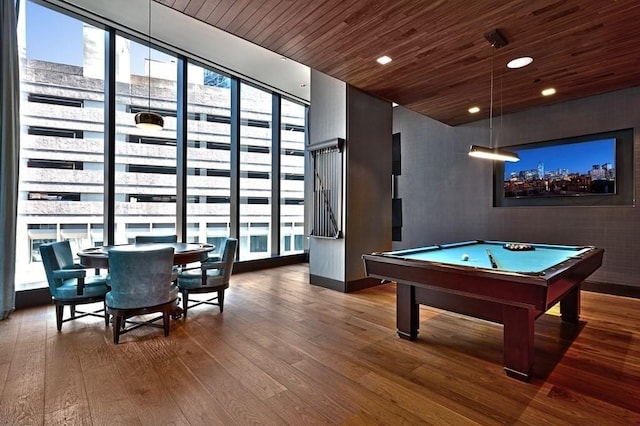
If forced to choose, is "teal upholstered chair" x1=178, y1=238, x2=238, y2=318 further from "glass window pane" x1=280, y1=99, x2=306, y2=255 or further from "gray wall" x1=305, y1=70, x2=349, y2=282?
"glass window pane" x1=280, y1=99, x2=306, y2=255

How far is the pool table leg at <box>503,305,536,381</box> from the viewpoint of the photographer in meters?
2.35

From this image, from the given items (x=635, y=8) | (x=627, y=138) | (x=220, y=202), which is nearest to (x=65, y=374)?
(x=220, y=202)

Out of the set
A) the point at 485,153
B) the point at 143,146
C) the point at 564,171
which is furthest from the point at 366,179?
the point at 143,146

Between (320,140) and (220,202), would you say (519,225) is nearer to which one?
(320,140)

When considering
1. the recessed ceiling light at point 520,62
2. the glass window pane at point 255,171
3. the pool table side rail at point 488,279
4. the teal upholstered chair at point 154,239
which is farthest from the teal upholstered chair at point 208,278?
the recessed ceiling light at point 520,62

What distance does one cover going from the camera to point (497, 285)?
90.0 inches

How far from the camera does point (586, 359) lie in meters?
2.68

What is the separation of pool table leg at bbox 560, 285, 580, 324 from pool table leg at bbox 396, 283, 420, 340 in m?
1.85

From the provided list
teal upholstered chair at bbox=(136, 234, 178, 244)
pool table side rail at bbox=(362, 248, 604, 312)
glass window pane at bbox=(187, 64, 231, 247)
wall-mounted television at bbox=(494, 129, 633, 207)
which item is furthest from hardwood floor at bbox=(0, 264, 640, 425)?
glass window pane at bbox=(187, 64, 231, 247)

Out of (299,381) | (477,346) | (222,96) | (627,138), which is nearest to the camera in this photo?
(299,381)

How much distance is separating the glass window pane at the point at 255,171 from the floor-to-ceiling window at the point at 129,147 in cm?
2

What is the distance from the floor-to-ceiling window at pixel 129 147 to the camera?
14.1 ft

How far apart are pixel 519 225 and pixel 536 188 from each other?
70 cm

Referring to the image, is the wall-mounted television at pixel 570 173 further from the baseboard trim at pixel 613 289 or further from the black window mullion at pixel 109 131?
the black window mullion at pixel 109 131
